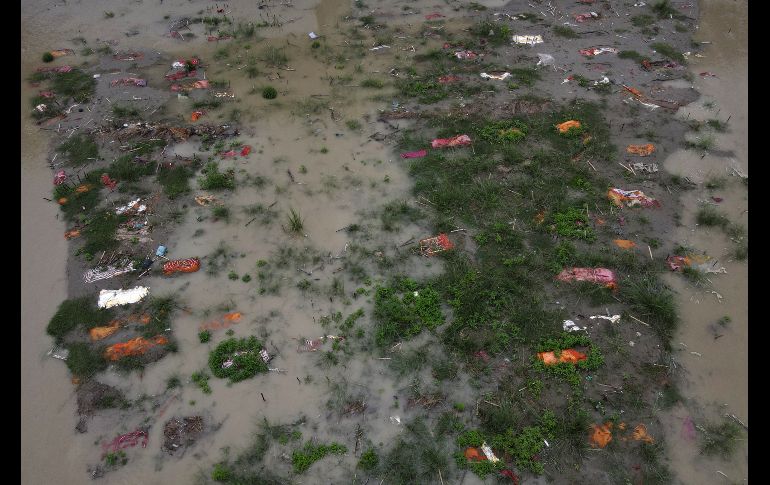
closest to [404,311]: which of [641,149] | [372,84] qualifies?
[641,149]

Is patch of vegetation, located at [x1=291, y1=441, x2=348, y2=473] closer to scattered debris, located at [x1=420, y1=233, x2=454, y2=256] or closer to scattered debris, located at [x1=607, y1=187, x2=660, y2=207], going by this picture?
scattered debris, located at [x1=420, y1=233, x2=454, y2=256]

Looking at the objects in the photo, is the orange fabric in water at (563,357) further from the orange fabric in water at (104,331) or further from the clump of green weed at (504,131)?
the orange fabric in water at (104,331)

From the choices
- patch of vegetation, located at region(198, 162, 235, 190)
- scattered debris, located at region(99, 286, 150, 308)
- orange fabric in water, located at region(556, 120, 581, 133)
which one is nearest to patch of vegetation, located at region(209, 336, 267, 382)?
scattered debris, located at region(99, 286, 150, 308)

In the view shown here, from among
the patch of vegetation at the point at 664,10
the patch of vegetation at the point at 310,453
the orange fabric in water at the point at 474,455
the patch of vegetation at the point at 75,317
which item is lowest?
the orange fabric in water at the point at 474,455

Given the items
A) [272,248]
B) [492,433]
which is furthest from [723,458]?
[272,248]

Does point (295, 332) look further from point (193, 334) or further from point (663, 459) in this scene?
point (663, 459)

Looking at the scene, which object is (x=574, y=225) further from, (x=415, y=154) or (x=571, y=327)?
(x=415, y=154)

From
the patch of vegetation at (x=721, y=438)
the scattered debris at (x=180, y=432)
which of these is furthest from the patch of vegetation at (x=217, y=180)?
the patch of vegetation at (x=721, y=438)
